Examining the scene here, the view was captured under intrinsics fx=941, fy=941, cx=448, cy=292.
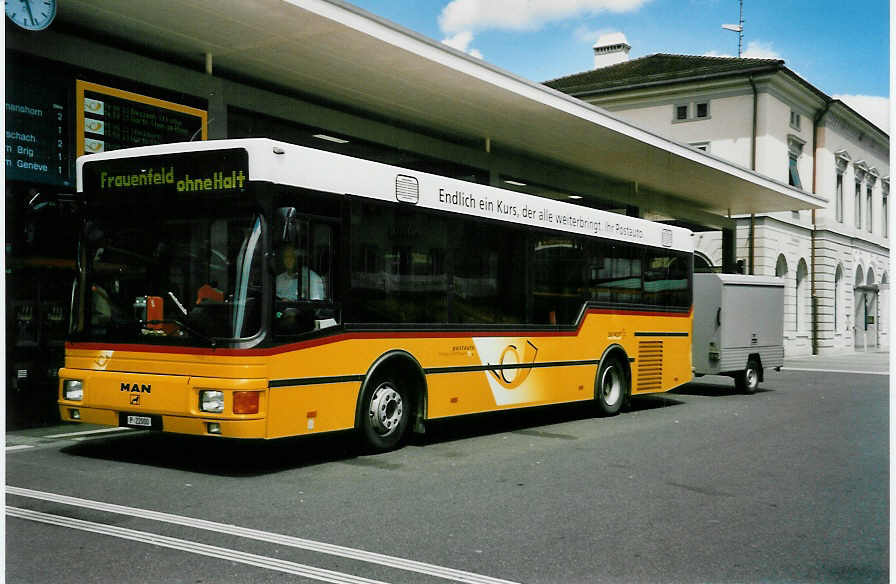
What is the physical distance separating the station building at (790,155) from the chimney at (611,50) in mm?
80

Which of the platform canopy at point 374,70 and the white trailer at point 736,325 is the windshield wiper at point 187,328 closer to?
the platform canopy at point 374,70

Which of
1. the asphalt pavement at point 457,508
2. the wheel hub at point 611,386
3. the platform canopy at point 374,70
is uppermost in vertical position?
the platform canopy at point 374,70

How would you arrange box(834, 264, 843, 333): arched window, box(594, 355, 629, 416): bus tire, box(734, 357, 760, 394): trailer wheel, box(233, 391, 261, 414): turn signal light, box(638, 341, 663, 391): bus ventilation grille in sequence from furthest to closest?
box(834, 264, 843, 333): arched window, box(734, 357, 760, 394): trailer wheel, box(638, 341, 663, 391): bus ventilation grille, box(594, 355, 629, 416): bus tire, box(233, 391, 261, 414): turn signal light

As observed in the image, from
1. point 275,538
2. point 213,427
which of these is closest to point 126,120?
point 213,427

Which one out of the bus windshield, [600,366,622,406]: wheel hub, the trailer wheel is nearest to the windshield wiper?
the bus windshield

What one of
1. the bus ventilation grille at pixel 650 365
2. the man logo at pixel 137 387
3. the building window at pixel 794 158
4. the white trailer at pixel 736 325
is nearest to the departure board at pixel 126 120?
the man logo at pixel 137 387

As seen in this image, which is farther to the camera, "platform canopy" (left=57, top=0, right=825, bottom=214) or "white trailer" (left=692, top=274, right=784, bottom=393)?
"white trailer" (left=692, top=274, right=784, bottom=393)

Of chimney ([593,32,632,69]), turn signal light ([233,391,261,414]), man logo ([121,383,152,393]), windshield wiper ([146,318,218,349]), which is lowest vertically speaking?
turn signal light ([233,391,261,414])

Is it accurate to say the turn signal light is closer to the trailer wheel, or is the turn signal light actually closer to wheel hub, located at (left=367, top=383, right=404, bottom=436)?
wheel hub, located at (left=367, top=383, right=404, bottom=436)

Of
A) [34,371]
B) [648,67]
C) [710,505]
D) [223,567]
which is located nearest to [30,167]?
[34,371]

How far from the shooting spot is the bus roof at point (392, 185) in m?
8.22

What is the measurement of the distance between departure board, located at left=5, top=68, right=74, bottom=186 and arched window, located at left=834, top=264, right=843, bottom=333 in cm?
3774

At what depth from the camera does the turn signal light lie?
784 centimetres

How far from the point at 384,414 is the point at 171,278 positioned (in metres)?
2.56
